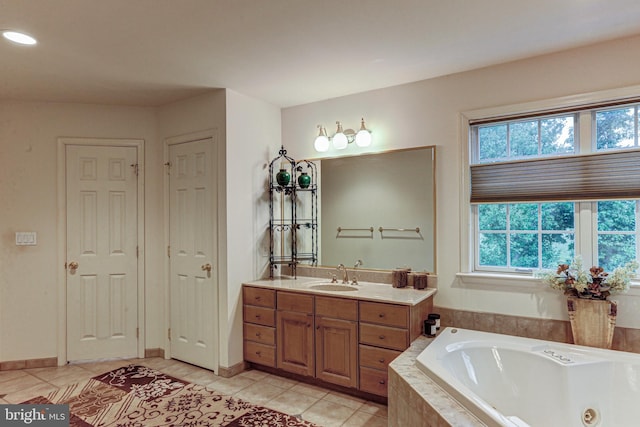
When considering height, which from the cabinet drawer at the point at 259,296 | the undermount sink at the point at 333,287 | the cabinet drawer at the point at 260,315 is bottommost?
the cabinet drawer at the point at 260,315

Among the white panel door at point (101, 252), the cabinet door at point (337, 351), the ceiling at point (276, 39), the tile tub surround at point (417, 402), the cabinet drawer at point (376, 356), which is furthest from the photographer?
the white panel door at point (101, 252)

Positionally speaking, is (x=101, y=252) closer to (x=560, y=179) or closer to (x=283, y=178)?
(x=283, y=178)

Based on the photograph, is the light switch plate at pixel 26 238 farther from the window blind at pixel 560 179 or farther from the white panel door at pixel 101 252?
the window blind at pixel 560 179

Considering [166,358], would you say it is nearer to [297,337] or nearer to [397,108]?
[297,337]

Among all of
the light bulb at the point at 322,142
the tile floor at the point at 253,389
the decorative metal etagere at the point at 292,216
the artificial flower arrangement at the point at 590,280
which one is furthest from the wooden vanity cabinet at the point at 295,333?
the artificial flower arrangement at the point at 590,280

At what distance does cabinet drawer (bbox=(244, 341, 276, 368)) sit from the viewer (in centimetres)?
301

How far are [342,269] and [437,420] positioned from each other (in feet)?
5.80

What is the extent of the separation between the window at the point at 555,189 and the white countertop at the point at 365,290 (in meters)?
0.57

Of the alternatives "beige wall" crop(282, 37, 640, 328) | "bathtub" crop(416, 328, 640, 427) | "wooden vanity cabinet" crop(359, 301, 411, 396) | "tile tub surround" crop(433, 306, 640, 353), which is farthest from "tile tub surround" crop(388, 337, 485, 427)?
"beige wall" crop(282, 37, 640, 328)

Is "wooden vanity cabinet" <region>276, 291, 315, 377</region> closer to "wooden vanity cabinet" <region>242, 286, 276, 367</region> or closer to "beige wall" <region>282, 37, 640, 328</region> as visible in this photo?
"wooden vanity cabinet" <region>242, 286, 276, 367</region>

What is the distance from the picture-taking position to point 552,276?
7.76 ft

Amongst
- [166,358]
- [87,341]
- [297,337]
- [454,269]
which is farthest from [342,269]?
[87,341]

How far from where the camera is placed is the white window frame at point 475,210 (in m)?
2.36

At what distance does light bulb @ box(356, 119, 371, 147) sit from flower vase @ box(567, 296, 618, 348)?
1.85m
